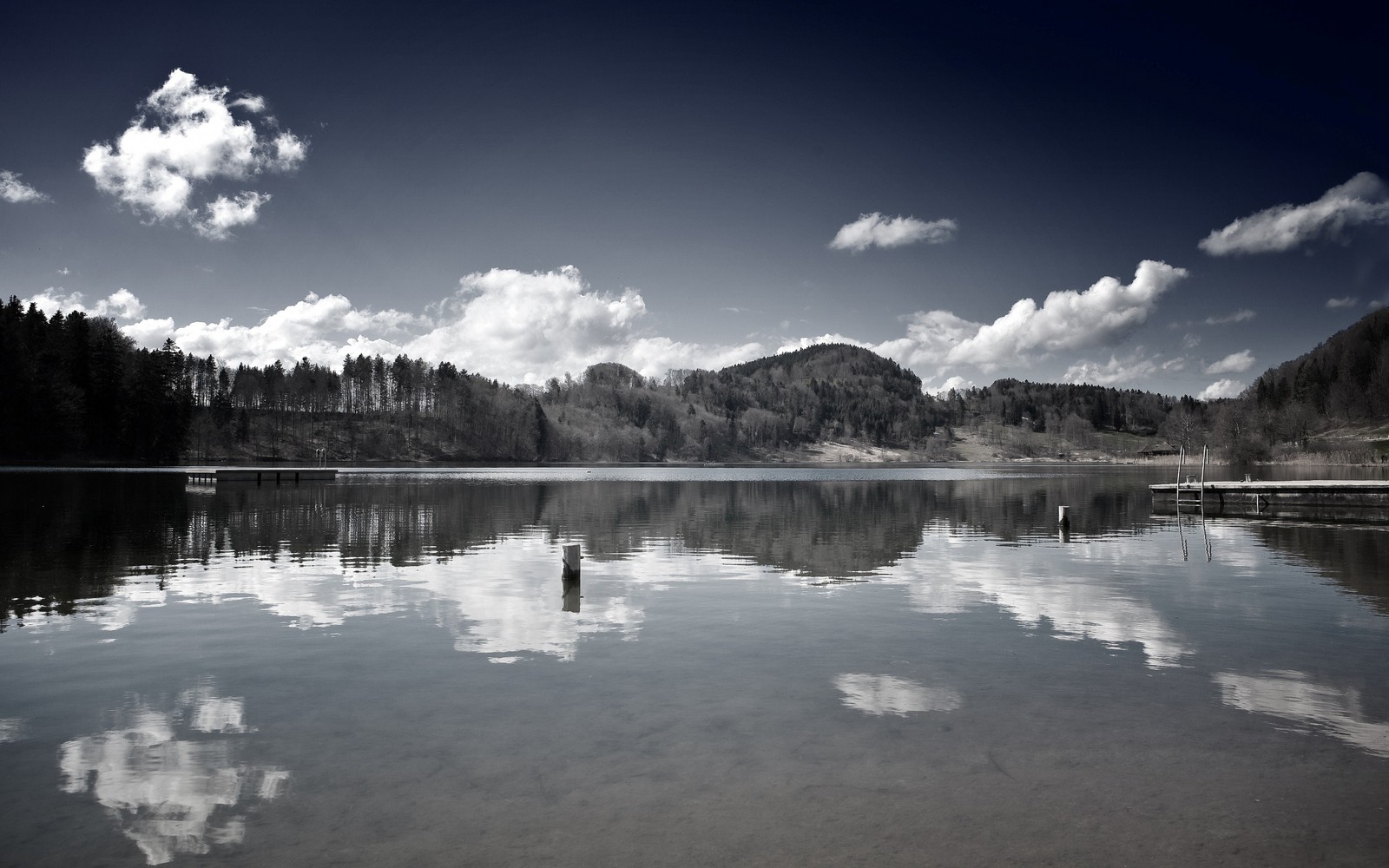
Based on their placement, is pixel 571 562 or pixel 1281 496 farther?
pixel 1281 496

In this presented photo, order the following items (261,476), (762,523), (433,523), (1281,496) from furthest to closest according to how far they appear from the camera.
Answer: (261,476) → (1281,496) → (762,523) → (433,523)

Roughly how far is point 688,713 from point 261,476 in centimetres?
9016

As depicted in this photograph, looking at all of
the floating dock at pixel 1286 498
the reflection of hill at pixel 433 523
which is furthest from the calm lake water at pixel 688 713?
the floating dock at pixel 1286 498

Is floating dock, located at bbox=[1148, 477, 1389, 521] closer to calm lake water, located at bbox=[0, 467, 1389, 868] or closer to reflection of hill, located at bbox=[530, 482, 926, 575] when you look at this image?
reflection of hill, located at bbox=[530, 482, 926, 575]

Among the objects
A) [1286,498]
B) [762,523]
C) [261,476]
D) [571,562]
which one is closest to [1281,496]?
[1286,498]

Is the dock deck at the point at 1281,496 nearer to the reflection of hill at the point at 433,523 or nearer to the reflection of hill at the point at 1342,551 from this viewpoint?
the reflection of hill at the point at 433,523

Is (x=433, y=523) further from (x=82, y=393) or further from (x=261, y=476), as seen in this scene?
(x=82, y=393)

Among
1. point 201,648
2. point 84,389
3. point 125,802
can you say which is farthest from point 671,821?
point 84,389

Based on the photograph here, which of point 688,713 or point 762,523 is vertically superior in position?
point 762,523

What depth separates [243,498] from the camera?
60156mm

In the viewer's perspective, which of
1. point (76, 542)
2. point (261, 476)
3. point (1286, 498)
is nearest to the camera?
point (76, 542)

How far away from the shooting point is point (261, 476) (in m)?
88.0

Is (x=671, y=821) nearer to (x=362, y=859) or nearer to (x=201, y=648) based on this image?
(x=362, y=859)

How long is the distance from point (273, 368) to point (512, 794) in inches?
8575
